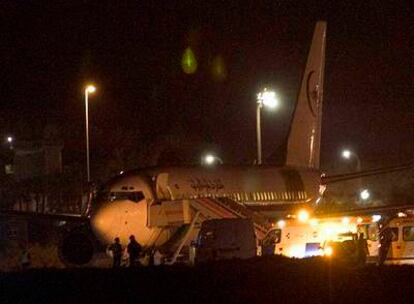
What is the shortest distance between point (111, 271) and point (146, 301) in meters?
3.12

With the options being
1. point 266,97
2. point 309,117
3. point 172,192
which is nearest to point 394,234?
point 172,192

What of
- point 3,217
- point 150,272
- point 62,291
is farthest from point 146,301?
point 3,217

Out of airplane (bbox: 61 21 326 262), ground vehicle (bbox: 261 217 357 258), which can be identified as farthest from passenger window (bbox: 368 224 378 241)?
airplane (bbox: 61 21 326 262)

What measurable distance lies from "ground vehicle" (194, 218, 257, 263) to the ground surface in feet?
30.2

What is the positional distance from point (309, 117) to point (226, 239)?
25952 mm

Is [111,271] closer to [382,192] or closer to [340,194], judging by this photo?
[340,194]

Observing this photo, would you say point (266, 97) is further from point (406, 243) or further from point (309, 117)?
point (406, 243)

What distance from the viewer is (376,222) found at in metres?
33.8

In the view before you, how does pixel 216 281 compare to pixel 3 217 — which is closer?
pixel 216 281

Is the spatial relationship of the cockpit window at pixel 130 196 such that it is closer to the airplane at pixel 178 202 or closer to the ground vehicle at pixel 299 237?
the airplane at pixel 178 202

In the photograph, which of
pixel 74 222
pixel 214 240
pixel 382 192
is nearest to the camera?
pixel 214 240

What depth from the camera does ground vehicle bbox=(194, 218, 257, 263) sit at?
26.2m

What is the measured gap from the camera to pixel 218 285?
14641 millimetres

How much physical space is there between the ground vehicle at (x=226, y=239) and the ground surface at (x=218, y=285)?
A: 30.2 feet
